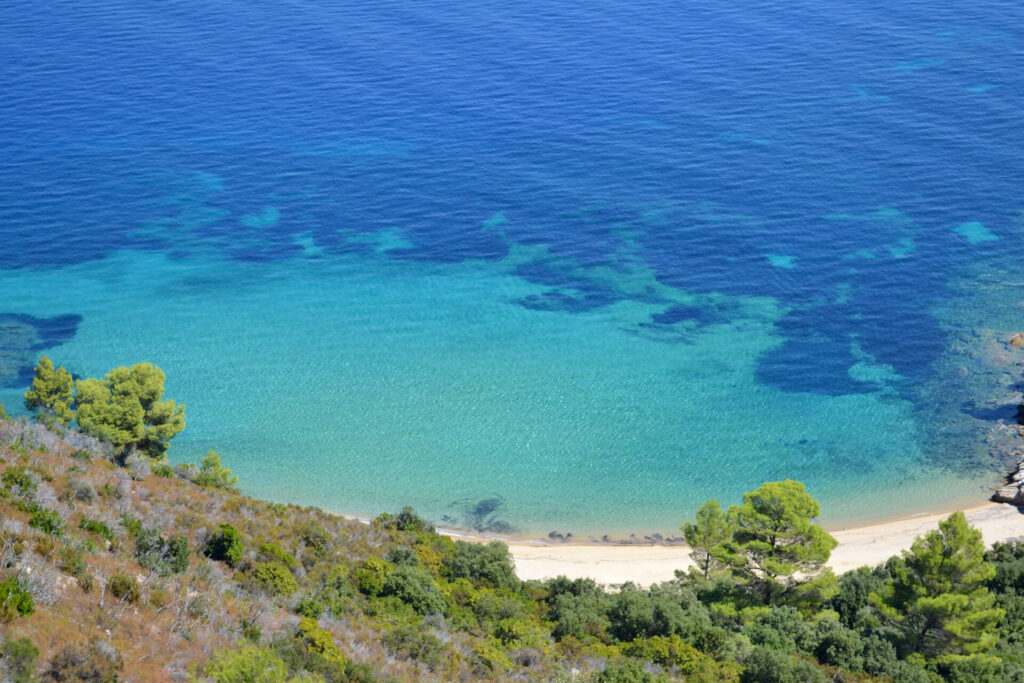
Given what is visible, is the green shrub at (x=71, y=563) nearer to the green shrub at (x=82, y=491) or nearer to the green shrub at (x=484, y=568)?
the green shrub at (x=82, y=491)

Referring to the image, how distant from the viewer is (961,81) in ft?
302

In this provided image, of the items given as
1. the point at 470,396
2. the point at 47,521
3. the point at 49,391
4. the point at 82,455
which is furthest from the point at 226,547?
the point at 470,396

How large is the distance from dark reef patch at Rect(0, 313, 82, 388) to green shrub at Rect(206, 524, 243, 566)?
118 feet

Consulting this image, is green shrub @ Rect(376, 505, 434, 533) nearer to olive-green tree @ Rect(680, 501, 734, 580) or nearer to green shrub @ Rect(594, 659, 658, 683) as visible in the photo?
olive-green tree @ Rect(680, 501, 734, 580)

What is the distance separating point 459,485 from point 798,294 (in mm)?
30533

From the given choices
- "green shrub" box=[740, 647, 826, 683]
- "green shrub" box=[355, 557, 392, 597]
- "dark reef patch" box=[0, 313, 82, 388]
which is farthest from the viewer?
"dark reef patch" box=[0, 313, 82, 388]

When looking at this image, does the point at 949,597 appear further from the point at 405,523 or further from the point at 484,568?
the point at 405,523

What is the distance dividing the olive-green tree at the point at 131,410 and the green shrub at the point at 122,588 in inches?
690

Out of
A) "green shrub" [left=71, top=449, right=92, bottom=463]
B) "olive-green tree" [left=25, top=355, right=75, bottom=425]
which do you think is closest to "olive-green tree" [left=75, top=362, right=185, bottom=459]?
"olive-green tree" [left=25, top=355, right=75, bottom=425]

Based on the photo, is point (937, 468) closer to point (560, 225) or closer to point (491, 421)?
point (491, 421)

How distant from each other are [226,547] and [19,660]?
30.2ft

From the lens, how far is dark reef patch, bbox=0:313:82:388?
2166 inches

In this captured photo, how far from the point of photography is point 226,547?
25.0m

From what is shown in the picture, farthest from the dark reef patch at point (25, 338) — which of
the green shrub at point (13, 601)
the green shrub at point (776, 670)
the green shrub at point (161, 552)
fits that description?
the green shrub at point (776, 670)
